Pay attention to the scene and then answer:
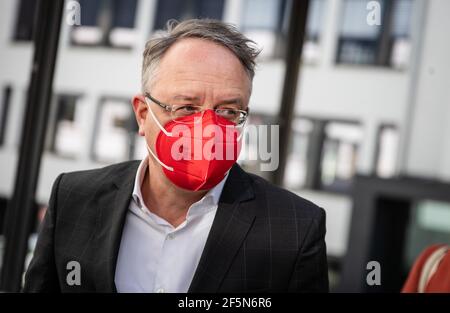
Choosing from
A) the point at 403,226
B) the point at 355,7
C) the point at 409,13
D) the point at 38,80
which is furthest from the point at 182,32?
the point at 355,7

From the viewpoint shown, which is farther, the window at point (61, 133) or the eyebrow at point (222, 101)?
the window at point (61, 133)

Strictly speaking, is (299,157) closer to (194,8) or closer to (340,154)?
(340,154)

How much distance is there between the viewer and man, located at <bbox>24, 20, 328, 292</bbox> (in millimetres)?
1255

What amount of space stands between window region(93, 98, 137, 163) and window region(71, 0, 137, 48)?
0.38 meters

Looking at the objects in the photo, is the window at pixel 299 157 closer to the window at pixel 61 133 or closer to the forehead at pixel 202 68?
the window at pixel 61 133

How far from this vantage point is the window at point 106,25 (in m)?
2.78

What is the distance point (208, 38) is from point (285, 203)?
0.38m

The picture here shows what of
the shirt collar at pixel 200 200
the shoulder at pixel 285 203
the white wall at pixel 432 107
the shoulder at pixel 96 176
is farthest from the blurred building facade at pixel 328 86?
the shoulder at pixel 285 203

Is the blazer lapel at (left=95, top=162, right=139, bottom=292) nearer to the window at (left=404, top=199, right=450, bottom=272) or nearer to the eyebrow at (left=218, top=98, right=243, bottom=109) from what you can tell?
the eyebrow at (left=218, top=98, right=243, bottom=109)

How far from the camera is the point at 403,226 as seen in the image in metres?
5.68

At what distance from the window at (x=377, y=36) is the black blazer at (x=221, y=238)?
6.19 metres

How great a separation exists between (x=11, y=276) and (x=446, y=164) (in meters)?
4.56

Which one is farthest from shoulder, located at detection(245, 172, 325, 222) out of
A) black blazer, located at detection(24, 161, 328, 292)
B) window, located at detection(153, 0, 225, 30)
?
window, located at detection(153, 0, 225, 30)
